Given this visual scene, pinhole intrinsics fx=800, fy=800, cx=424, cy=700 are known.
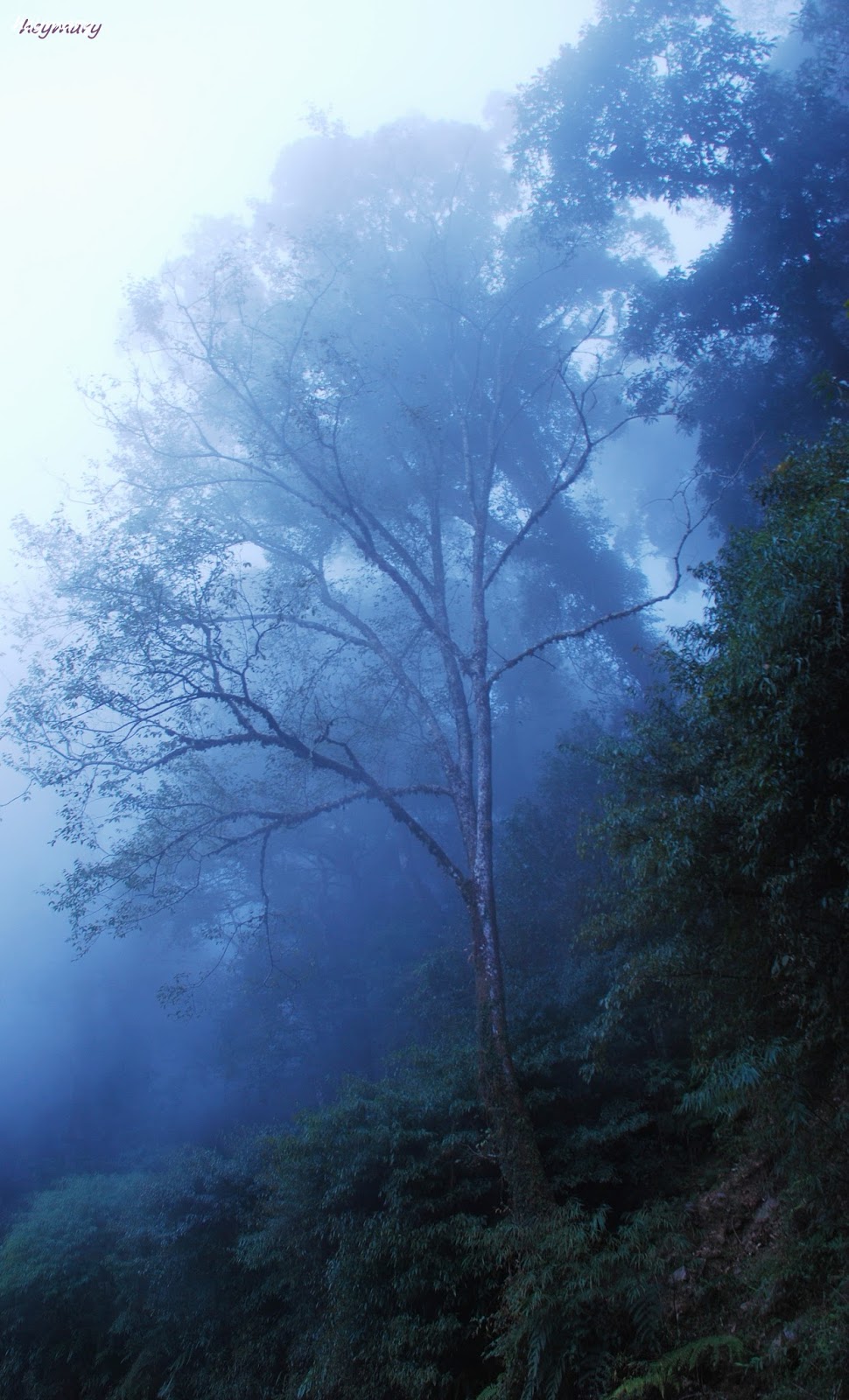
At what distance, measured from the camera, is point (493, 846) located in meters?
15.8

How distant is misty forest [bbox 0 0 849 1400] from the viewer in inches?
245

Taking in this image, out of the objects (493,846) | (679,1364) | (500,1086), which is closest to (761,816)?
(679,1364)

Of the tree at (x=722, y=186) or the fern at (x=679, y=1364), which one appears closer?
the fern at (x=679, y=1364)

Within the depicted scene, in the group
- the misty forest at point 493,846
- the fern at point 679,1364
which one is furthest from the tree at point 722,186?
the fern at point 679,1364

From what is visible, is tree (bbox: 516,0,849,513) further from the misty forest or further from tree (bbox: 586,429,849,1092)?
tree (bbox: 586,429,849,1092)

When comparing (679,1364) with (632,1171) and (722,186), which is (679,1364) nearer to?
(632,1171)

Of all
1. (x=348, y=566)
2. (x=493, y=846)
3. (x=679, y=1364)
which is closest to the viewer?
(x=679, y=1364)

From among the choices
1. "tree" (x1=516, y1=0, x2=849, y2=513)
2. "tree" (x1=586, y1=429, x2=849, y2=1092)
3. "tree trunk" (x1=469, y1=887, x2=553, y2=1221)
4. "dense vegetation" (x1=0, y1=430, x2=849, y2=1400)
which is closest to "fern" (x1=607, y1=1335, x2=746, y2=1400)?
"dense vegetation" (x1=0, y1=430, x2=849, y2=1400)

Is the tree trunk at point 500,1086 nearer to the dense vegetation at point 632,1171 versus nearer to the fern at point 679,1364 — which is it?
the dense vegetation at point 632,1171

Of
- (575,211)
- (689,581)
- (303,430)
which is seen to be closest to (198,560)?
(303,430)

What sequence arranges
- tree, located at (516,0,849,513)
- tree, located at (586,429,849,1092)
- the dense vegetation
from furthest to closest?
tree, located at (516,0,849,513), the dense vegetation, tree, located at (586,429,849,1092)

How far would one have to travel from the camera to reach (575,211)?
18.7 meters

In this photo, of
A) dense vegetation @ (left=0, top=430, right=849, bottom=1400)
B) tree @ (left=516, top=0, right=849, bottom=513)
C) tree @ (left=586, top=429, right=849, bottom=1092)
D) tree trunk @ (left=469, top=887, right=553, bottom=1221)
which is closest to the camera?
tree @ (left=586, top=429, right=849, bottom=1092)

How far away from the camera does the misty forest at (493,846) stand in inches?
245
